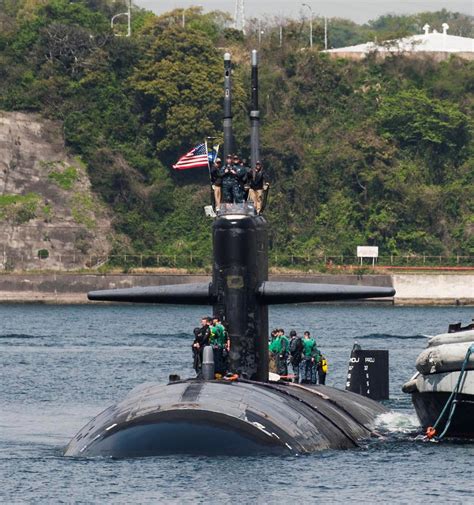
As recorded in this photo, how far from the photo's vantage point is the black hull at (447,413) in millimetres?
30188

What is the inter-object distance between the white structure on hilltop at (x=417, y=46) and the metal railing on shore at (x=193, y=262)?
1104 inches

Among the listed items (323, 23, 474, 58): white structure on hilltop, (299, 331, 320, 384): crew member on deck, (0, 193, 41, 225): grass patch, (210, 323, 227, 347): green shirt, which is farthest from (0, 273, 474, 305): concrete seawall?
(210, 323, 227, 347): green shirt

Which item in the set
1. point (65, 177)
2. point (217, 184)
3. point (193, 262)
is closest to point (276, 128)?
point (193, 262)

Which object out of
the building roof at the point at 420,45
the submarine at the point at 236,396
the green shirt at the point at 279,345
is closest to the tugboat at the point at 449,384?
the submarine at the point at 236,396

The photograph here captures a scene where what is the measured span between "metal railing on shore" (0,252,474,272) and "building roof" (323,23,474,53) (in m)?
28.3

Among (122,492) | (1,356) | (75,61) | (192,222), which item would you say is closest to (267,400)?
(122,492)

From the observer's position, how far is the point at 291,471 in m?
26.4

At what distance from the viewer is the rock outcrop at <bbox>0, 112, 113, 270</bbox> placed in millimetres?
118812

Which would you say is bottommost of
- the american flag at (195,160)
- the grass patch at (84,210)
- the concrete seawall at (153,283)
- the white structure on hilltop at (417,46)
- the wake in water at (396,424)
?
the concrete seawall at (153,283)

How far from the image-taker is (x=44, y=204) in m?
121

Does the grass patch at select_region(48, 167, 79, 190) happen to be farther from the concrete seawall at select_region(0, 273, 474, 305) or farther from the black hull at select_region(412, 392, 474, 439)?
the black hull at select_region(412, 392, 474, 439)

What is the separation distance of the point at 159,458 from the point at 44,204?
97443mm

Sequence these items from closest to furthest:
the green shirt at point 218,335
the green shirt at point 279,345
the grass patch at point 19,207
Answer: the green shirt at point 218,335 < the green shirt at point 279,345 < the grass patch at point 19,207

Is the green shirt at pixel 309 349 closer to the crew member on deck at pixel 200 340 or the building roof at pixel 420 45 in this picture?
the crew member on deck at pixel 200 340
